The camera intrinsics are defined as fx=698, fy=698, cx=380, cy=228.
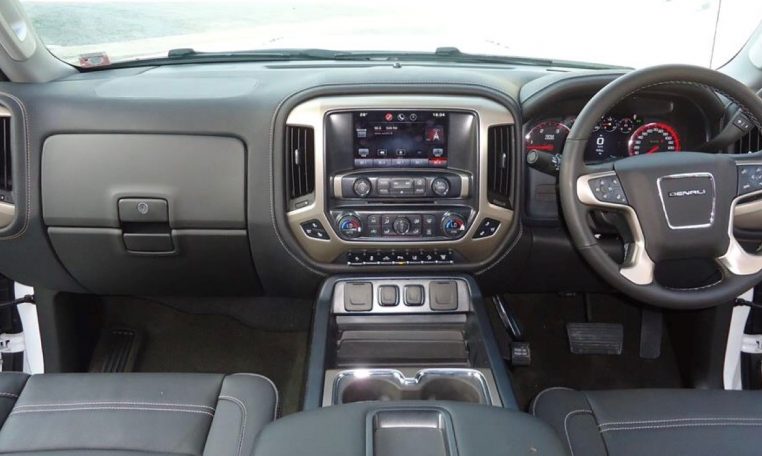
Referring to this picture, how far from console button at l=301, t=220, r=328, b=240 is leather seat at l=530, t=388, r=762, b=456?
769 mm

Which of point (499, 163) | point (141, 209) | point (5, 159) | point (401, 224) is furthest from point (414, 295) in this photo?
point (5, 159)

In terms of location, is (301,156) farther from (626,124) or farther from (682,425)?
(682,425)

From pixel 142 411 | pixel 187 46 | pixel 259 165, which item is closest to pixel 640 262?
pixel 259 165

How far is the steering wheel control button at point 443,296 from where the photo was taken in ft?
6.89

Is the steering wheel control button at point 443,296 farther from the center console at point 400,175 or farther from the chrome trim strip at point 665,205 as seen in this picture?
the chrome trim strip at point 665,205

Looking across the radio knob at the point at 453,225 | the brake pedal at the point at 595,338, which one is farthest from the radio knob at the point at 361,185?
the brake pedal at the point at 595,338

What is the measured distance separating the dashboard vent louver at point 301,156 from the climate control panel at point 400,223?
133 millimetres

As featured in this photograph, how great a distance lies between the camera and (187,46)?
2.45m

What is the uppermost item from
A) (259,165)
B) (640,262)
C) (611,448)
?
(259,165)

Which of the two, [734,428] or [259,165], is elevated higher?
[259,165]

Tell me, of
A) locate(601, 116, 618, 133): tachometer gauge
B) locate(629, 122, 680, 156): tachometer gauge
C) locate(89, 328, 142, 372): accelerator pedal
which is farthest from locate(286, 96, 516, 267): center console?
locate(89, 328, 142, 372): accelerator pedal

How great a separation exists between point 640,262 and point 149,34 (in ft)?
5.94

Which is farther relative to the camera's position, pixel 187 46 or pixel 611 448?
pixel 187 46

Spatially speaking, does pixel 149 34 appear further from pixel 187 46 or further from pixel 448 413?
pixel 448 413
